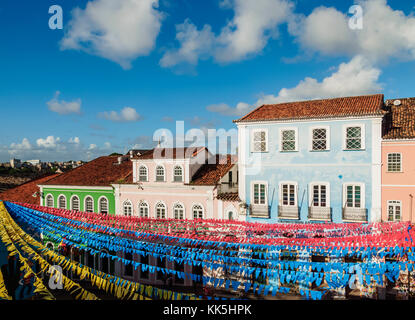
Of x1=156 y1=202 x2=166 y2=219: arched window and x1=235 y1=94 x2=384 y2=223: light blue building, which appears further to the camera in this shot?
x1=156 y1=202 x2=166 y2=219: arched window

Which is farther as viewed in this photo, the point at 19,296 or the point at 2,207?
the point at 2,207

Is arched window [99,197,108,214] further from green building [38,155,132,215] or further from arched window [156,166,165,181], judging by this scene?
arched window [156,166,165,181]

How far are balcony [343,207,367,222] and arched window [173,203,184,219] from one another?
33.7 feet

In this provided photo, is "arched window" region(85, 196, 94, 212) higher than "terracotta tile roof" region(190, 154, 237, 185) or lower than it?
lower

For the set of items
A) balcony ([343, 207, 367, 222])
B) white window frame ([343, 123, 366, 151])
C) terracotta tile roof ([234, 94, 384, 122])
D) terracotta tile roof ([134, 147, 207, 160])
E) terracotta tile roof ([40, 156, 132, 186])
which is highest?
terracotta tile roof ([234, 94, 384, 122])

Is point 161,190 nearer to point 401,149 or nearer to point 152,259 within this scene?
point 152,259

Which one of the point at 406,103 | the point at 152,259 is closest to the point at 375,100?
the point at 406,103

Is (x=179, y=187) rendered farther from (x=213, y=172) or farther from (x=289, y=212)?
(x=289, y=212)

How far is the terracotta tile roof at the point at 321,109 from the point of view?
1756cm

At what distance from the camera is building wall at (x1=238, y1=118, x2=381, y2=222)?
672 inches

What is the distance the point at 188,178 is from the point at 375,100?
499 inches

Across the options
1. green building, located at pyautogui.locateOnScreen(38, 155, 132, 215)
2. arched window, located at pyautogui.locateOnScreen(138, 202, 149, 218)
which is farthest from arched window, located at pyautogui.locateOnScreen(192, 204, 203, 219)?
green building, located at pyautogui.locateOnScreen(38, 155, 132, 215)

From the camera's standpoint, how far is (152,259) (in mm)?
20188

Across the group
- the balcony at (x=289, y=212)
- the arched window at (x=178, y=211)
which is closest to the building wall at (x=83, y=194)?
the arched window at (x=178, y=211)
